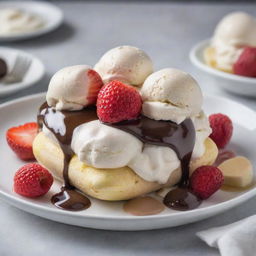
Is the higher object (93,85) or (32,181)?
(93,85)

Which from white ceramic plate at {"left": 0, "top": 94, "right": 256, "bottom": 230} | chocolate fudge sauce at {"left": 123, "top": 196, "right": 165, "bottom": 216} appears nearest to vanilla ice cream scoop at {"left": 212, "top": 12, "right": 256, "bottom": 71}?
white ceramic plate at {"left": 0, "top": 94, "right": 256, "bottom": 230}

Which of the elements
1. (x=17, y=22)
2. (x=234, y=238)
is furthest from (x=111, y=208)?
(x=17, y=22)

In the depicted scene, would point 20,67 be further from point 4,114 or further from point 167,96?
point 167,96

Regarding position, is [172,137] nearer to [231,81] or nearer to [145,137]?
[145,137]

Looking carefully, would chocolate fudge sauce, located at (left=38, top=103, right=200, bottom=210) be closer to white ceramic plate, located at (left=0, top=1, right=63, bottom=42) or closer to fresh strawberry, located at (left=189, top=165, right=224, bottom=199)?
fresh strawberry, located at (left=189, top=165, right=224, bottom=199)

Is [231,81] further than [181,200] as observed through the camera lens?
Yes

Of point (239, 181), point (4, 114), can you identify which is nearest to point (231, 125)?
point (239, 181)

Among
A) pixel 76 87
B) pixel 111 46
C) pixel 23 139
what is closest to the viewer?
pixel 76 87
